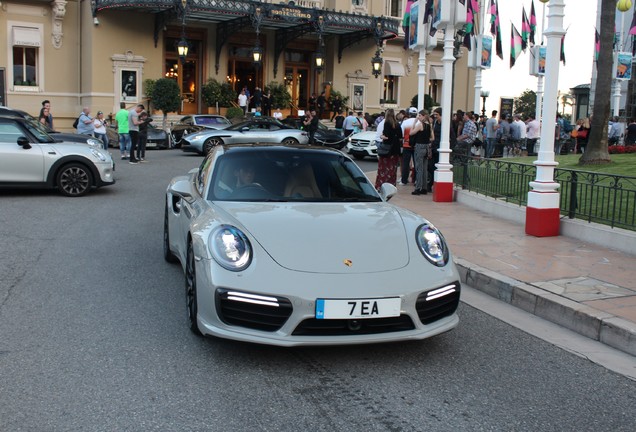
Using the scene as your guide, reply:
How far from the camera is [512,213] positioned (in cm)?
1087

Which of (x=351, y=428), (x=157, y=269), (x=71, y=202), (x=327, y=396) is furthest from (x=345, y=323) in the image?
(x=71, y=202)

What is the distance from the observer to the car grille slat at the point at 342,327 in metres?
4.35

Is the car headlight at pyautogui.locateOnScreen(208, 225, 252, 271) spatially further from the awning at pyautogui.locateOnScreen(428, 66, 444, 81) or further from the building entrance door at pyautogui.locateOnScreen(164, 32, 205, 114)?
the awning at pyautogui.locateOnScreen(428, 66, 444, 81)

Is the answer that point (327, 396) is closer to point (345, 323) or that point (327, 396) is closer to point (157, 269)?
point (345, 323)

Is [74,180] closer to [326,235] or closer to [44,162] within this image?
[44,162]

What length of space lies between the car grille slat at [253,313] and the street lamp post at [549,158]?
5.90 meters

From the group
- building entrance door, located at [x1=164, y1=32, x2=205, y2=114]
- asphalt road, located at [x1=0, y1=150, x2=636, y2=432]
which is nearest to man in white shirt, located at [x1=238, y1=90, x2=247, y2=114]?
building entrance door, located at [x1=164, y1=32, x2=205, y2=114]

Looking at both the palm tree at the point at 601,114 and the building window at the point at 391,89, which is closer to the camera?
the palm tree at the point at 601,114

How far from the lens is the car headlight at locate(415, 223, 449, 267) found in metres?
4.93

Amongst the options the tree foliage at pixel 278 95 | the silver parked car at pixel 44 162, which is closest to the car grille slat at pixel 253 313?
the silver parked car at pixel 44 162

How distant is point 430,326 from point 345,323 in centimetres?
66

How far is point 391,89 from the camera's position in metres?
43.0

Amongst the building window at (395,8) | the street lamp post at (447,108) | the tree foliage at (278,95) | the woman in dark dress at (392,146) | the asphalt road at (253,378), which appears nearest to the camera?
the asphalt road at (253,378)

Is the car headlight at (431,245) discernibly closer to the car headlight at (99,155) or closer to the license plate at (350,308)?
the license plate at (350,308)
